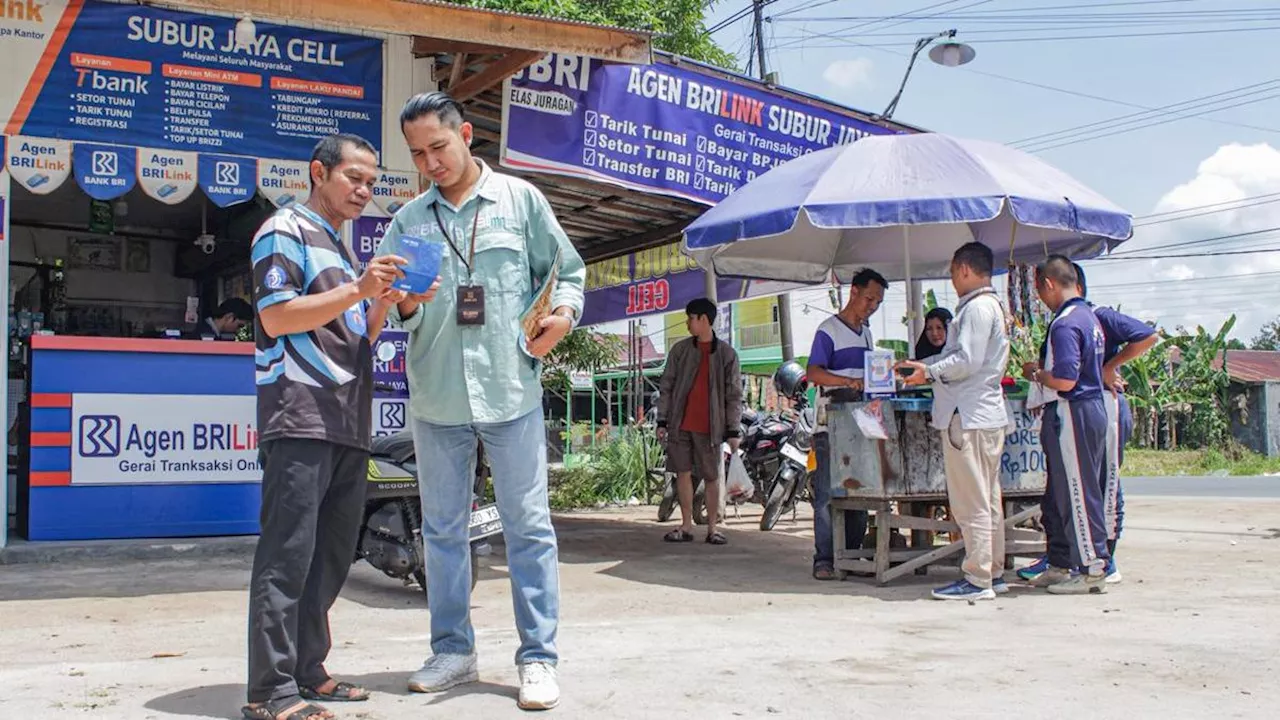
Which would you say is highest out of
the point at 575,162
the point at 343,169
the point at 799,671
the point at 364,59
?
the point at 364,59

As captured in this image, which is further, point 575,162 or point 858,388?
point 575,162

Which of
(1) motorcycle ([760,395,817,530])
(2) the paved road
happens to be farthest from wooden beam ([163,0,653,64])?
(2) the paved road

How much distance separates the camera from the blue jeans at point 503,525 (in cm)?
361

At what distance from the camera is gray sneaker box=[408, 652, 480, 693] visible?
3611mm

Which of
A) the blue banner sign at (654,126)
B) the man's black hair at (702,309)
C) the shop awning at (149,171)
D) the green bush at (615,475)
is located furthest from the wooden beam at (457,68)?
the green bush at (615,475)

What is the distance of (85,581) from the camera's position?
20.6 ft

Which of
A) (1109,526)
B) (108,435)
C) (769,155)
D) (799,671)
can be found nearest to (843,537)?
(1109,526)

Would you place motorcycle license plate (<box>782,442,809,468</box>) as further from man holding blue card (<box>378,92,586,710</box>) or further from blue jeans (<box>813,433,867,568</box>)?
man holding blue card (<box>378,92,586,710</box>)

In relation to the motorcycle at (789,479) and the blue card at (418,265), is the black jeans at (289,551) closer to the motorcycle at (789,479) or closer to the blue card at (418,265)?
the blue card at (418,265)

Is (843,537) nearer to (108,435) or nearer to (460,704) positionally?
(460,704)

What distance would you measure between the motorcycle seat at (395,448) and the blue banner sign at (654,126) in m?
2.56

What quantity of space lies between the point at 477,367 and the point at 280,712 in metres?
1.19

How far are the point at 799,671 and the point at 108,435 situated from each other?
5063mm

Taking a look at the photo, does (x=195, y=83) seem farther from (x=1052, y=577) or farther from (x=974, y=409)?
(x=1052, y=577)
